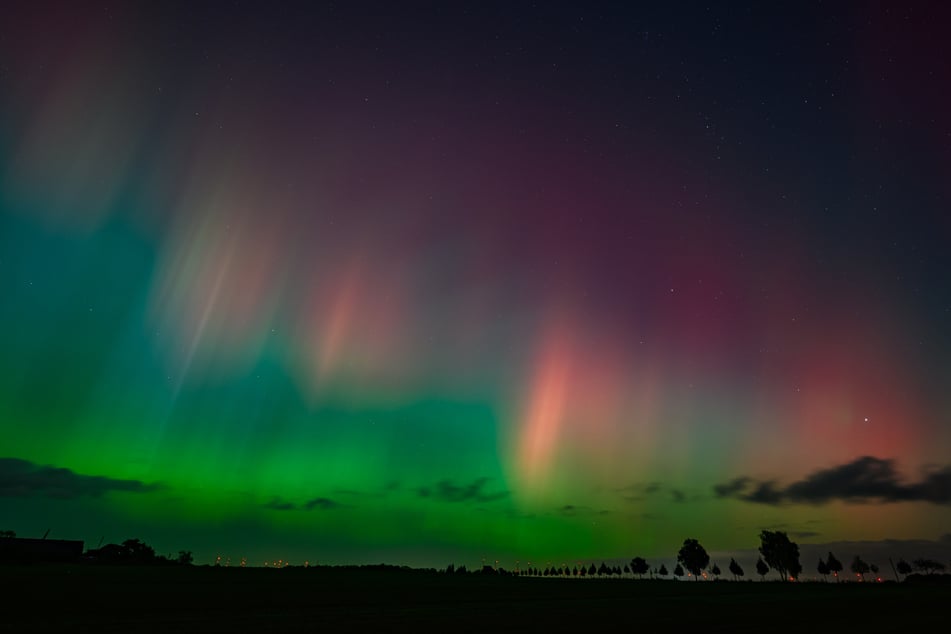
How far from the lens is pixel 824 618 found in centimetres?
4619

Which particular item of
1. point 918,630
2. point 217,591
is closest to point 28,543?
point 217,591

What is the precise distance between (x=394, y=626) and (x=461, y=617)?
7.90m

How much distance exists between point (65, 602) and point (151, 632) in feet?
77.5

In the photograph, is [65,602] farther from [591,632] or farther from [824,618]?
[824,618]

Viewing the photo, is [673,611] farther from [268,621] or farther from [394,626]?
[268,621]

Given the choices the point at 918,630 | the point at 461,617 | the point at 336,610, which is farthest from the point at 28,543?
the point at 918,630

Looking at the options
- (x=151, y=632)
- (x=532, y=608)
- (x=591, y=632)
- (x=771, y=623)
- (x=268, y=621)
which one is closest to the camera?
(x=151, y=632)

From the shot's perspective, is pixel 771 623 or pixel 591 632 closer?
pixel 591 632

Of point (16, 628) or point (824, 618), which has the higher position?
point (824, 618)

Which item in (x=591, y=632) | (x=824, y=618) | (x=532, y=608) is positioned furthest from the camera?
(x=532, y=608)

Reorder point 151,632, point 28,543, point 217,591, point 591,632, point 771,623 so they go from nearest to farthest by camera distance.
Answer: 1. point 151,632
2. point 591,632
3. point 771,623
4. point 217,591
5. point 28,543

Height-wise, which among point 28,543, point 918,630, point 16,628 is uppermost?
point 28,543

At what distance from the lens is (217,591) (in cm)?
6519

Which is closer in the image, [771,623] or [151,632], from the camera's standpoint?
[151,632]
